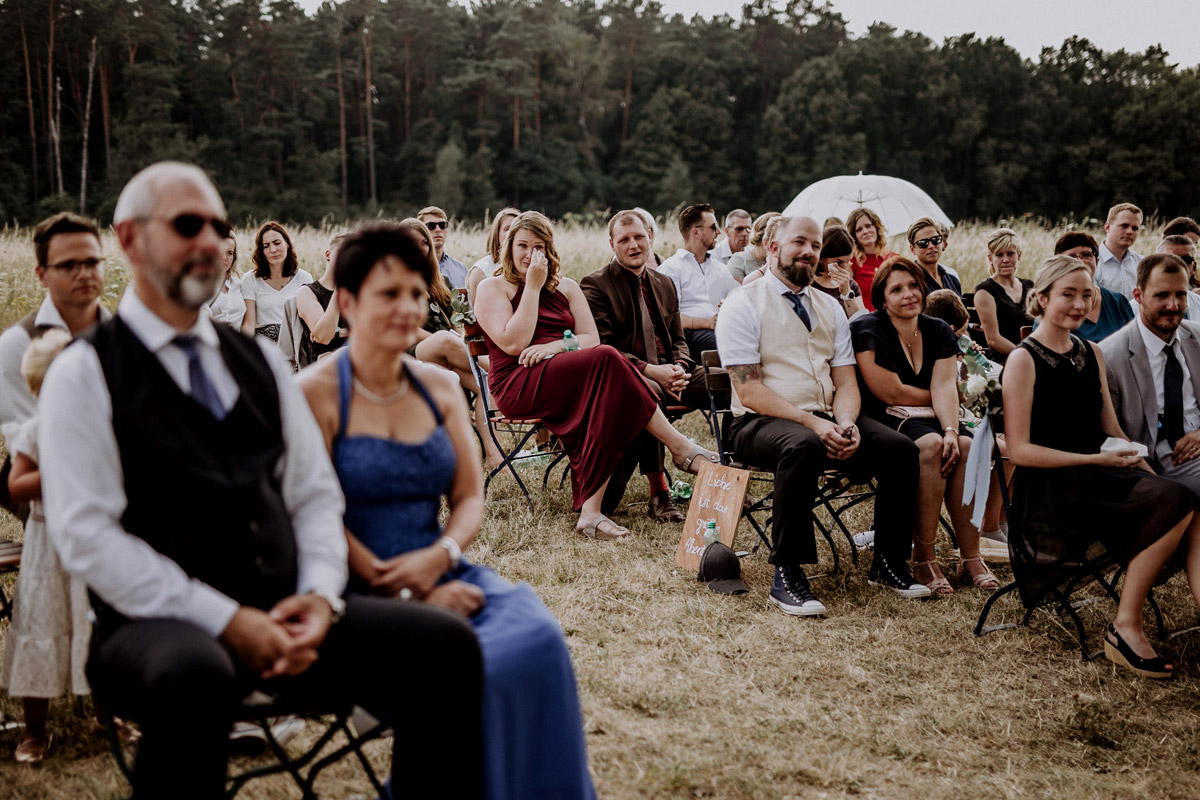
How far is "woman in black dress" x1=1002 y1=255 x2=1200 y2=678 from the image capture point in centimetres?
347

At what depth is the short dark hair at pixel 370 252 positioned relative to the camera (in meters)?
2.08

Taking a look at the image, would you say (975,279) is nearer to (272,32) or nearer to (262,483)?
(262,483)

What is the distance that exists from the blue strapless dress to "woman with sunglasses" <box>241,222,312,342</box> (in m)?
5.09

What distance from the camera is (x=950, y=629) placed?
12.8ft

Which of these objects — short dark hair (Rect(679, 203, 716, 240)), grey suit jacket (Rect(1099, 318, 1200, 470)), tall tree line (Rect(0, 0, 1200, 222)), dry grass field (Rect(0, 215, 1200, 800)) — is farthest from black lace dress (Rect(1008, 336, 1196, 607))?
→ tall tree line (Rect(0, 0, 1200, 222))

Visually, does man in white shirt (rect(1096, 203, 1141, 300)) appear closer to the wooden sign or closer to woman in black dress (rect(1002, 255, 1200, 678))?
woman in black dress (rect(1002, 255, 1200, 678))

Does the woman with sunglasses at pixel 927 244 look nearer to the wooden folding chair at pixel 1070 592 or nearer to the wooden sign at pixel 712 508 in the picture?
the wooden folding chair at pixel 1070 592

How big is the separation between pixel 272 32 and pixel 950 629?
36.5 meters

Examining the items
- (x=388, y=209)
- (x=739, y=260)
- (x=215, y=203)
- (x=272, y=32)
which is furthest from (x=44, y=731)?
(x=388, y=209)

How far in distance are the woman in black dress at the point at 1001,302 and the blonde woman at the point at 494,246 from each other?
3112mm

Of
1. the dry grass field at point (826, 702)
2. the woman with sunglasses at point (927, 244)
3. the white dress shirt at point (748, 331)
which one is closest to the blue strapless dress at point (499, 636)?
the dry grass field at point (826, 702)

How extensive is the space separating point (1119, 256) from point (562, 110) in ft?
131

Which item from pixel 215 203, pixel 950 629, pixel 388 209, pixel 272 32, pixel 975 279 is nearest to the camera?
pixel 215 203

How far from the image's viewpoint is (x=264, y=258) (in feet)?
23.2
